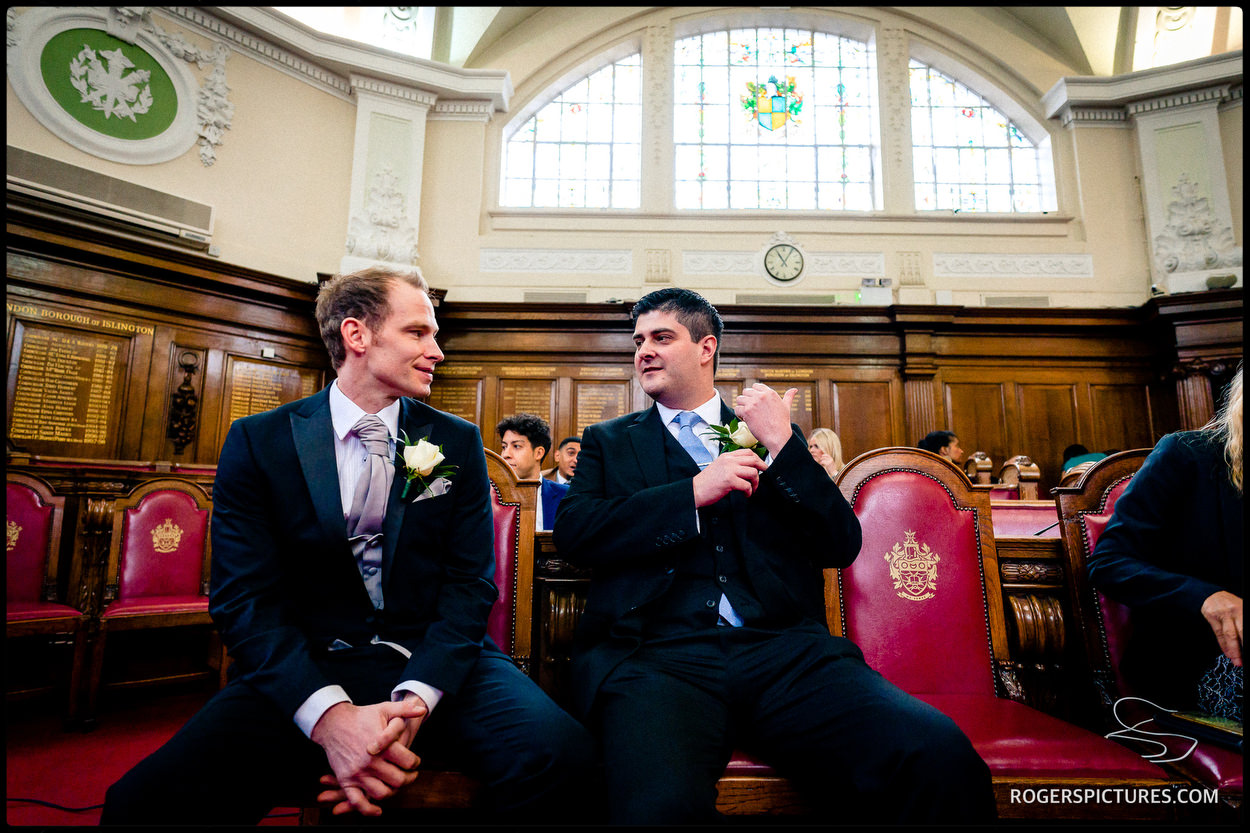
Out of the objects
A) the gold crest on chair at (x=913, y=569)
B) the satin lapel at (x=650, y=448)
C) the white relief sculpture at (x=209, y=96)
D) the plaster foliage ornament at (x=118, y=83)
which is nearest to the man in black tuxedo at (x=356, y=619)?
the satin lapel at (x=650, y=448)

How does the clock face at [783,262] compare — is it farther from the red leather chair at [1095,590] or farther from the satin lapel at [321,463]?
the satin lapel at [321,463]

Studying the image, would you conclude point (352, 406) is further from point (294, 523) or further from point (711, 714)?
point (711, 714)

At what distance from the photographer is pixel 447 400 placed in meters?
7.88

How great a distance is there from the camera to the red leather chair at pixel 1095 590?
1953 mm

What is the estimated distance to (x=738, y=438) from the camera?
6.08 feet

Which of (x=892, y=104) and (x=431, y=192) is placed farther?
(x=892, y=104)

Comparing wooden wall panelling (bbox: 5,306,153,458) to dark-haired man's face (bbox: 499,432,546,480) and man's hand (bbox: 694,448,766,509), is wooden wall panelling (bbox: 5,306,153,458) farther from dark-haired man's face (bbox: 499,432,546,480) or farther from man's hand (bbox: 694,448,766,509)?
man's hand (bbox: 694,448,766,509)

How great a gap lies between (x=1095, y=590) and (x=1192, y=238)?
848 centimetres

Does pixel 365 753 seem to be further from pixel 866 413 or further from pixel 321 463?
pixel 866 413

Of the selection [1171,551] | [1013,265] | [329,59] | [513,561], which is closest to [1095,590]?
[1171,551]

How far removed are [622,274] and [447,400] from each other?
2.59m

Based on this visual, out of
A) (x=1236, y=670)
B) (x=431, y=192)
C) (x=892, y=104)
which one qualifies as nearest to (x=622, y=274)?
(x=431, y=192)

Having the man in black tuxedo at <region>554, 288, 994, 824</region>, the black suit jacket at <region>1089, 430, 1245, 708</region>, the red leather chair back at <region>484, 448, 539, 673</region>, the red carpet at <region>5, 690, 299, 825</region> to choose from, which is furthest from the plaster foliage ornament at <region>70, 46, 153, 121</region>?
the black suit jacket at <region>1089, 430, 1245, 708</region>

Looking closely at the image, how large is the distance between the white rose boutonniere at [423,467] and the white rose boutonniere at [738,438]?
29.2 inches
